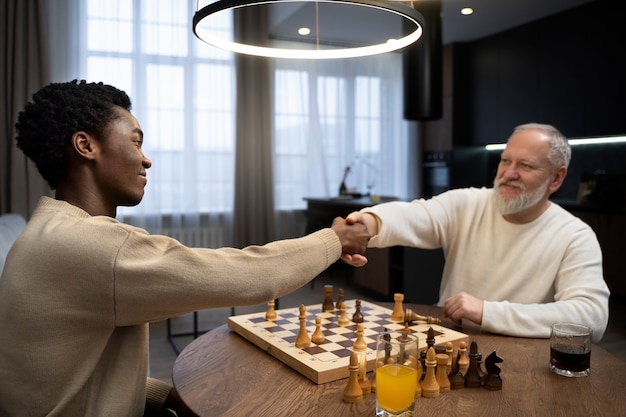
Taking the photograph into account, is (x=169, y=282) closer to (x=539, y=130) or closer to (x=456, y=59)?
(x=539, y=130)

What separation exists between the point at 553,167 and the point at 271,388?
137cm

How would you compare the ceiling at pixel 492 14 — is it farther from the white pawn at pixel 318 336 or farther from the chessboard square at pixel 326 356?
the chessboard square at pixel 326 356

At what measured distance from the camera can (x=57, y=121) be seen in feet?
3.50

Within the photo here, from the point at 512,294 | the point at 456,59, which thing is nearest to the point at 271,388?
the point at 512,294

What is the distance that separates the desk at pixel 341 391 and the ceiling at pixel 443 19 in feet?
13.9

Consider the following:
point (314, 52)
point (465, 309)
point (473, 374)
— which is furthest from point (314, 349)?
point (314, 52)

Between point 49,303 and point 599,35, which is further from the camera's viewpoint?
point 599,35

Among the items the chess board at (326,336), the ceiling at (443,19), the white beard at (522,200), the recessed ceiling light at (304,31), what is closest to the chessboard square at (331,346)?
the chess board at (326,336)

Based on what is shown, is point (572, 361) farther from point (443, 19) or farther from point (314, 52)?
point (443, 19)

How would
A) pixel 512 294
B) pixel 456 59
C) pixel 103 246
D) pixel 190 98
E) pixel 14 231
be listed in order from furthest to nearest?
pixel 456 59 → pixel 190 98 → pixel 14 231 → pixel 512 294 → pixel 103 246

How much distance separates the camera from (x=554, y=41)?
5605mm

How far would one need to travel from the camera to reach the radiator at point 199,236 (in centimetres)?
557

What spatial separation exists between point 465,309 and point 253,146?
451 centimetres

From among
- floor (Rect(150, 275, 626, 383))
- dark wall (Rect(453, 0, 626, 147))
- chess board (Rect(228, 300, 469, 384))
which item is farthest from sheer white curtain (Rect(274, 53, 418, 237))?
chess board (Rect(228, 300, 469, 384))
